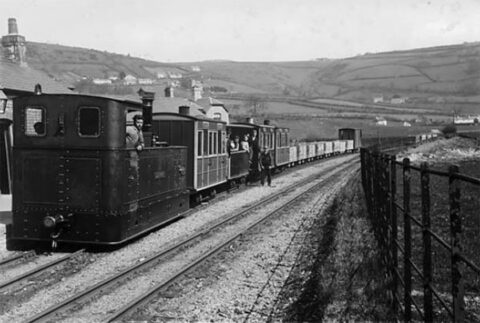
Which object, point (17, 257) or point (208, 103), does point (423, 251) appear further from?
point (208, 103)

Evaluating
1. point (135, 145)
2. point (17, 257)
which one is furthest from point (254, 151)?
point (17, 257)

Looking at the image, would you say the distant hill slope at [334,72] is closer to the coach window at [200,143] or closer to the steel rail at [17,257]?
the coach window at [200,143]

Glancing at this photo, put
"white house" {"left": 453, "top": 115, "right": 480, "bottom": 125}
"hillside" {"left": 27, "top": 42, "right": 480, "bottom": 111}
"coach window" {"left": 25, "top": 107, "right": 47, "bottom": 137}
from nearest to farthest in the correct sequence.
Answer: "coach window" {"left": 25, "top": 107, "right": 47, "bottom": 137} < "white house" {"left": 453, "top": 115, "right": 480, "bottom": 125} < "hillside" {"left": 27, "top": 42, "right": 480, "bottom": 111}

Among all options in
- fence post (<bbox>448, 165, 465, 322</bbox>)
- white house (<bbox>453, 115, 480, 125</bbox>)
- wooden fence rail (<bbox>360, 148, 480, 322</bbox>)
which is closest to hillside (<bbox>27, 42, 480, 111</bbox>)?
white house (<bbox>453, 115, 480, 125</bbox>)

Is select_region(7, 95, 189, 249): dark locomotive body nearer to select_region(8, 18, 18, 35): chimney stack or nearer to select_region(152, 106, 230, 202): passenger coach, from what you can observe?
select_region(152, 106, 230, 202): passenger coach

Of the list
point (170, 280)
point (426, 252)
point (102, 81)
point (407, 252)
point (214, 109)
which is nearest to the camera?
point (426, 252)

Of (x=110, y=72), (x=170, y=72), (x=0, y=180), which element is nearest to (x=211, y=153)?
(x=0, y=180)

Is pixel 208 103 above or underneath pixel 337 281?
above
